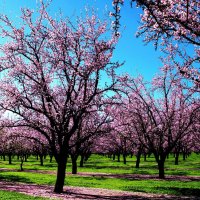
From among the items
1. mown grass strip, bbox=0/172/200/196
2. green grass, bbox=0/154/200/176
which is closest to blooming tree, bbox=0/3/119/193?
mown grass strip, bbox=0/172/200/196

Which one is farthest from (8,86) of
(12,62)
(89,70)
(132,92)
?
(132,92)

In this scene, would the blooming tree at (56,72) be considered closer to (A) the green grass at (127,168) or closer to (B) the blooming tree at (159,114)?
(B) the blooming tree at (159,114)

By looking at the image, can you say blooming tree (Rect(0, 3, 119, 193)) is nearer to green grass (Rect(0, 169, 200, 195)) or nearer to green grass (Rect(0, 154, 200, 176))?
green grass (Rect(0, 169, 200, 195))

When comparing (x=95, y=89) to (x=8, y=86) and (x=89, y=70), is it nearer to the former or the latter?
(x=89, y=70)

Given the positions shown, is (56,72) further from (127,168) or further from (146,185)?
(127,168)

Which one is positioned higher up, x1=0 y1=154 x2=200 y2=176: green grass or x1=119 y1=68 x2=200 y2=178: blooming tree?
x1=119 y1=68 x2=200 y2=178: blooming tree

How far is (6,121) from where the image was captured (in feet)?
73.4

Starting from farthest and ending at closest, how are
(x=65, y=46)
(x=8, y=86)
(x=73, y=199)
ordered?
(x=65, y=46) < (x=8, y=86) < (x=73, y=199)

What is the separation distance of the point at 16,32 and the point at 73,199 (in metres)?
12.0

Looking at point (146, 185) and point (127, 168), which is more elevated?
point (127, 168)

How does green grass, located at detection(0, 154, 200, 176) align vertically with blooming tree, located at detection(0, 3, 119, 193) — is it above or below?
below

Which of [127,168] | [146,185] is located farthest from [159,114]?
[127,168]

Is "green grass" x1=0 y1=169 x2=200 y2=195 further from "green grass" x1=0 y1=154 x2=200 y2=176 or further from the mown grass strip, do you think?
"green grass" x1=0 y1=154 x2=200 y2=176

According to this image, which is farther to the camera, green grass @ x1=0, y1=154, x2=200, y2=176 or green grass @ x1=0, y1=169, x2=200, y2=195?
green grass @ x1=0, y1=154, x2=200, y2=176
